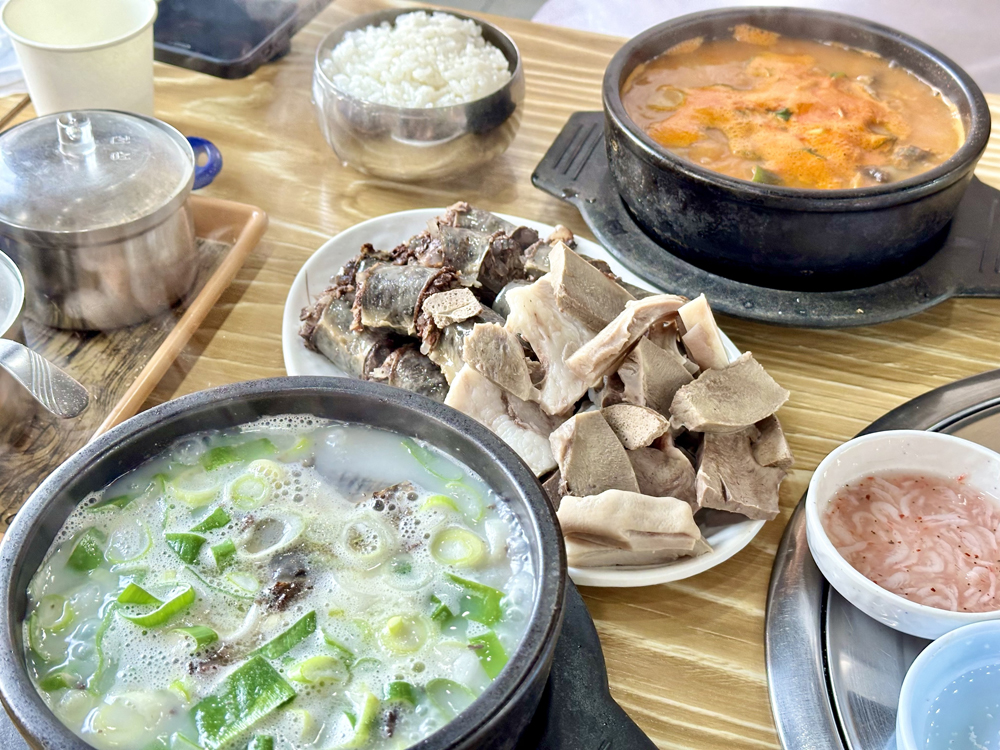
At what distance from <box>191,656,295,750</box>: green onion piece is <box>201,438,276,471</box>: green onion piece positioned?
0.95 feet

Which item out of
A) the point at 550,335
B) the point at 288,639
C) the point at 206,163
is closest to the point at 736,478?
the point at 550,335

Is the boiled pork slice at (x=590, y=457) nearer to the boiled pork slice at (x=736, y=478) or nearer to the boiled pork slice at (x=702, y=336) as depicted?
the boiled pork slice at (x=736, y=478)

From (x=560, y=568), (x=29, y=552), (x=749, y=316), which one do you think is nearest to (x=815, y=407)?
(x=749, y=316)

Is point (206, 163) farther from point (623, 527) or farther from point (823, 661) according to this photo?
point (823, 661)

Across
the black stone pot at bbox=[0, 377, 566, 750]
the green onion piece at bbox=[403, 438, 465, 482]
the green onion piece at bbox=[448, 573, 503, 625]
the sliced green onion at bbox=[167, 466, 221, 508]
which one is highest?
the black stone pot at bbox=[0, 377, 566, 750]

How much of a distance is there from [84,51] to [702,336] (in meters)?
1.60

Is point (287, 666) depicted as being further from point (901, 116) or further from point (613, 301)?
point (901, 116)

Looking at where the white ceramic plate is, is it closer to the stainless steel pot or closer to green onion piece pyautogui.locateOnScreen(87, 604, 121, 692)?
the stainless steel pot

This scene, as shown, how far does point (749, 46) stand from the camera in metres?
2.34

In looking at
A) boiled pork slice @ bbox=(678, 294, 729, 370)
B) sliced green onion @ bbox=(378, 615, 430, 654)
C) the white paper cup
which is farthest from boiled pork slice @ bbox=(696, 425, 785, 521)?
the white paper cup

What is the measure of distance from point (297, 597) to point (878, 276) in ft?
4.80

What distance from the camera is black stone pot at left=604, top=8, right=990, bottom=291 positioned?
173cm

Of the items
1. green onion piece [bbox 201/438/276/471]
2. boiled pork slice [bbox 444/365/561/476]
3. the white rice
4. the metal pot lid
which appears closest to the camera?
green onion piece [bbox 201/438/276/471]

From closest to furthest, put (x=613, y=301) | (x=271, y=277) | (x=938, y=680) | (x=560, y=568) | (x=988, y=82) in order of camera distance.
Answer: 1. (x=560, y=568)
2. (x=938, y=680)
3. (x=613, y=301)
4. (x=271, y=277)
5. (x=988, y=82)
